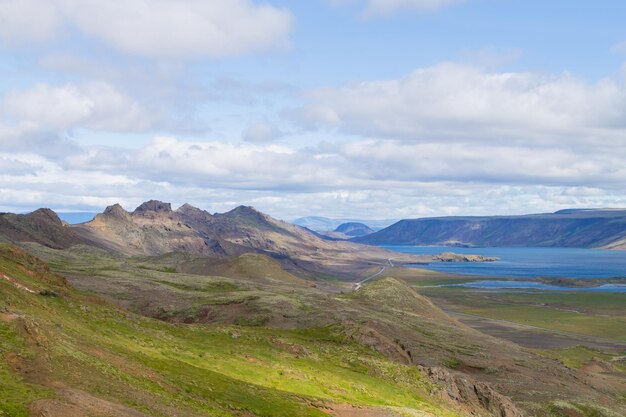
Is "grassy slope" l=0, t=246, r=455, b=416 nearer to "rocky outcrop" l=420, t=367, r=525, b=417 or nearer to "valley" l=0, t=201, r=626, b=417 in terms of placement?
"valley" l=0, t=201, r=626, b=417

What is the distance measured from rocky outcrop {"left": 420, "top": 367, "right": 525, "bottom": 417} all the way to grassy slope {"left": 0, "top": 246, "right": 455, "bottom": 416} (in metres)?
2.34

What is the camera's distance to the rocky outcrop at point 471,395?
226 ft

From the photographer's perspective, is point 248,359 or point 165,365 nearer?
point 165,365

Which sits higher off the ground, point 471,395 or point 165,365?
point 165,365

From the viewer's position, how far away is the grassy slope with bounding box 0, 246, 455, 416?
37812 mm

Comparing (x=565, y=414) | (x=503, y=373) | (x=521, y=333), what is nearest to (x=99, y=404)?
(x=565, y=414)

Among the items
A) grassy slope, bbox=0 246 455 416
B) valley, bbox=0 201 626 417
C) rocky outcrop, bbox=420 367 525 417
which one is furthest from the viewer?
rocky outcrop, bbox=420 367 525 417

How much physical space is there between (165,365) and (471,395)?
1473 inches

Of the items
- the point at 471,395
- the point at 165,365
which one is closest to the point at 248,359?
the point at 165,365

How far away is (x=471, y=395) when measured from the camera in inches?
2798

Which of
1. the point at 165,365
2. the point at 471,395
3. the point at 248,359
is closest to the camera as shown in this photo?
the point at 165,365

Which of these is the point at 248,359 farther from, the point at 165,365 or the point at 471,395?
the point at 471,395

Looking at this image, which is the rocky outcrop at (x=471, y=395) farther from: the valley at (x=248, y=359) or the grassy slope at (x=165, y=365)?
the grassy slope at (x=165, y=365)

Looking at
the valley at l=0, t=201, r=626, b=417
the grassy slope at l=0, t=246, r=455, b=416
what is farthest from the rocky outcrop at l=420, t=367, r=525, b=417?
the grassy slope at l=0, t=246, r=455, b=416
